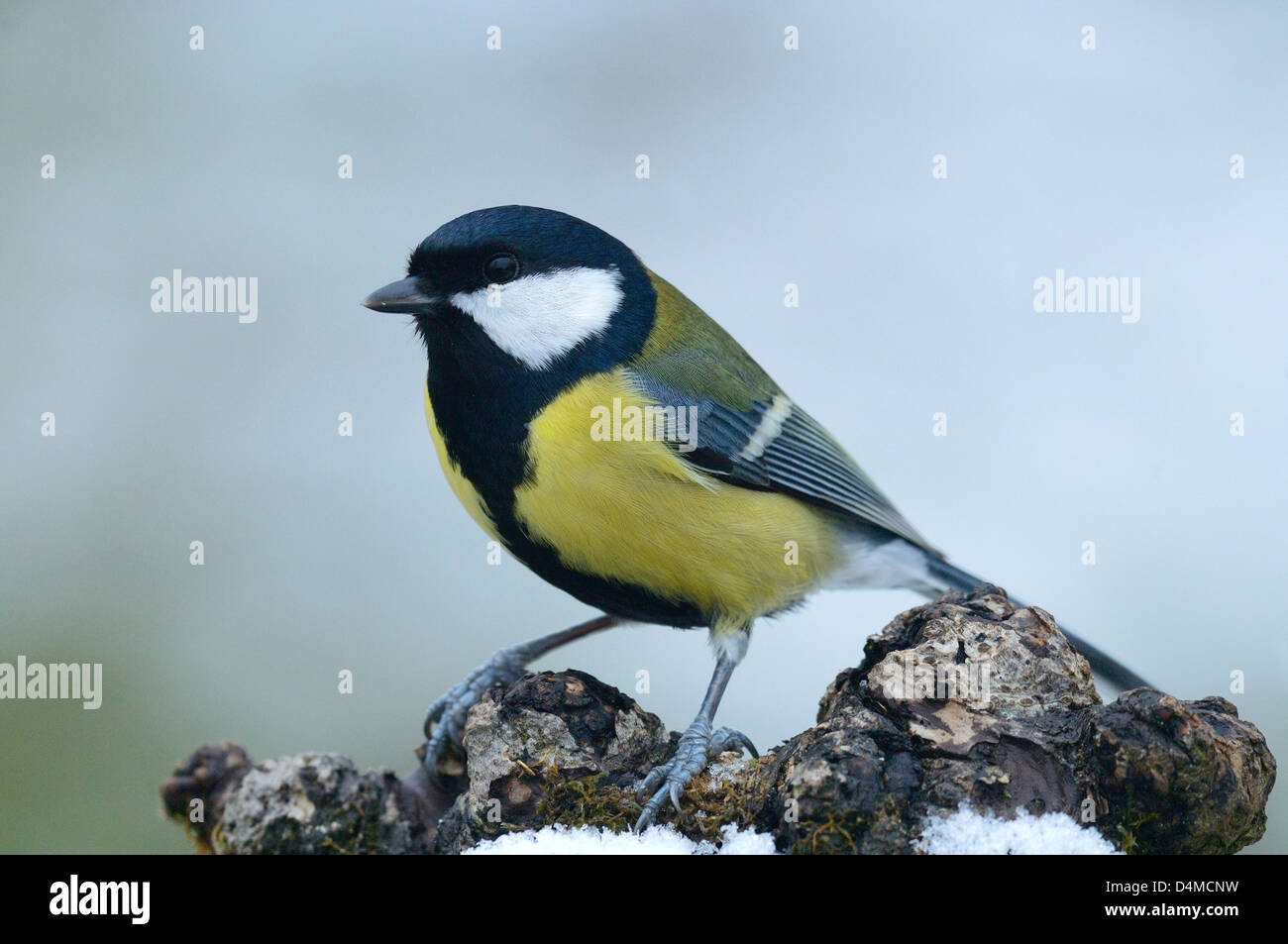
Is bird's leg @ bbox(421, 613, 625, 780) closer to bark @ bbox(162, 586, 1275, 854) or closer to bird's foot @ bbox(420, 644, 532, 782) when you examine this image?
bird's foot @ bbox(420, 644, 532, 782)

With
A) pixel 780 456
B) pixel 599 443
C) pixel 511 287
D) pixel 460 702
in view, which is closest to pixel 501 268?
pixel 511 287

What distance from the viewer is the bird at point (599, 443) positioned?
189cm

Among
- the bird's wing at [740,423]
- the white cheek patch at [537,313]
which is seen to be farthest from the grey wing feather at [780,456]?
the white cheek patch at [537,313]

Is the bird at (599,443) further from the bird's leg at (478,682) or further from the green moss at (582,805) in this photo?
the green moss at (582,805)

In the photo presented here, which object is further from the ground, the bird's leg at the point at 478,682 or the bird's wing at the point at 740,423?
the bird's wing at the point at 740,423

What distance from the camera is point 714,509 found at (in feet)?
6.63

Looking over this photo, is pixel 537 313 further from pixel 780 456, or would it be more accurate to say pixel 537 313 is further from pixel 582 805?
pixel 582 805

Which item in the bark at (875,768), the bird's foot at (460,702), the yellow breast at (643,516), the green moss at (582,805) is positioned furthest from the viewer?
the bird's foot at (460,702)

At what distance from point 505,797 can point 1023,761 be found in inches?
30.1

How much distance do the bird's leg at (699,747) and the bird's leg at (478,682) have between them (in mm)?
372

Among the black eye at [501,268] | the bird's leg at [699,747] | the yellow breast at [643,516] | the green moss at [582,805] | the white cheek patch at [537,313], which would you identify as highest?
the black eye at [501,268]

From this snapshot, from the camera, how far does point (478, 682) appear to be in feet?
7.32

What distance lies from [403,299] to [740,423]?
72 cm
